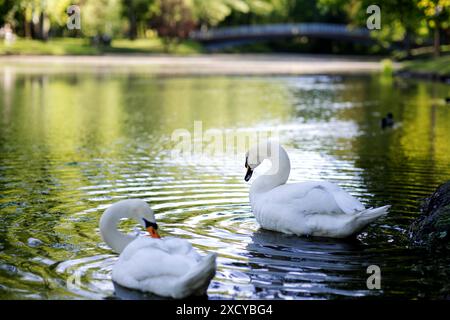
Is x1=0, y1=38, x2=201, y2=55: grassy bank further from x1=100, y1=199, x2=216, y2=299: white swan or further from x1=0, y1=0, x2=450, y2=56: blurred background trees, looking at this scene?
x1=100, y1=199, x2=216, y2=299: white swan

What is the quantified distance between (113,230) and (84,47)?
75548mm

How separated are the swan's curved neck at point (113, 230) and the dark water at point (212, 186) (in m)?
0.28

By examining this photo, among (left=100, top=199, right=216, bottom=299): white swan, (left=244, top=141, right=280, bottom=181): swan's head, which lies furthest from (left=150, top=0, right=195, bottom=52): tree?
(left=100, top=199, right=216, bottom=299): white swan

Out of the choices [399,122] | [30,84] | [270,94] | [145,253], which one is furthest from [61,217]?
[30,84]

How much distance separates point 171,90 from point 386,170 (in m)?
22.8

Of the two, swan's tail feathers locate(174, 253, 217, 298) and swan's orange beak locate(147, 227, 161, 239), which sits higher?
swan's orange beak locate(147, 227, 161, 239)

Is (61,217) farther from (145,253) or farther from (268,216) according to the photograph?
(145,253)

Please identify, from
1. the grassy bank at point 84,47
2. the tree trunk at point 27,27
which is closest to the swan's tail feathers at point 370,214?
the grassy bank at point 84,47

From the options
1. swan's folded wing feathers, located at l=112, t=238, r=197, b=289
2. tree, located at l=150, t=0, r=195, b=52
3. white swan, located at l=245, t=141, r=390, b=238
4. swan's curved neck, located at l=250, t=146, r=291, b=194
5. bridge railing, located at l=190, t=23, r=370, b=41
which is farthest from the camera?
bridge railing, located at l=190, t=23, r=370, b=41

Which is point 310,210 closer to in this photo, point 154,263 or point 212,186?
point 154,263

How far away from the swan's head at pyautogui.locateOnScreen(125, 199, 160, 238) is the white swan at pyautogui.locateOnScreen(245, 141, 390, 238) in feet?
6.64

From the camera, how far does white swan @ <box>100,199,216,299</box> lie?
7.04 m

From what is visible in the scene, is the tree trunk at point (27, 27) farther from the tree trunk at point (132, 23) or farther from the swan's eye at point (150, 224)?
the swan's eye at point (150, 224)

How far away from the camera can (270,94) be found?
36.1 m
